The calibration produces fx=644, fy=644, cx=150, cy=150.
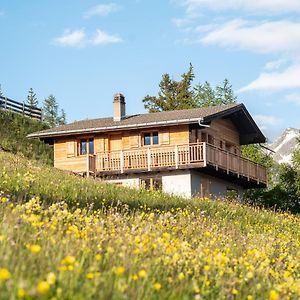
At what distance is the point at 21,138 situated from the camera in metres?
44.8

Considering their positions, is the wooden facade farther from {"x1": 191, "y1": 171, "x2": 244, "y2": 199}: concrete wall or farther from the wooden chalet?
{"x1": 191, "y1": 171, "x2": 244, "y2": 199}: concrete wall

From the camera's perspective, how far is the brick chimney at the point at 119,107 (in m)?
36.9

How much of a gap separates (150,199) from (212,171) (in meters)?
13.5

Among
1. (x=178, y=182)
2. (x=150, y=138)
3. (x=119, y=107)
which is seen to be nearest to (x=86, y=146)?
(x=119, y=107)

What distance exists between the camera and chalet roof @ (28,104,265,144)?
32.5 metres

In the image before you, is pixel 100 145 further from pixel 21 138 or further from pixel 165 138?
pixel 21 138

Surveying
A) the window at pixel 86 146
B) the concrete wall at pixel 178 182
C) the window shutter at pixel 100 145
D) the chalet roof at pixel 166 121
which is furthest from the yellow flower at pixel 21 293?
the window at pixel 86 146

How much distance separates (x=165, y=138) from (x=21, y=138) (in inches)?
582

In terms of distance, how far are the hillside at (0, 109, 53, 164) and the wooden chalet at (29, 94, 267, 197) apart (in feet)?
16.1

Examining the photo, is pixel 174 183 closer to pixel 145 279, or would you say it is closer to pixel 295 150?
pixel 295 150

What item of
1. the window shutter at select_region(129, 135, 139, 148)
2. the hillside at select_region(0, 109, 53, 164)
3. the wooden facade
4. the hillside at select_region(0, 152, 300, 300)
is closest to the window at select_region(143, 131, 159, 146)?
the wooden facade

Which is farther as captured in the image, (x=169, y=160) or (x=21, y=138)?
(x=21, y=138)

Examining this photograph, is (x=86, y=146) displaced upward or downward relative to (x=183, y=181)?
upward

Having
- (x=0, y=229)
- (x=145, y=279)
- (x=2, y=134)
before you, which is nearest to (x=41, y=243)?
(x=0, y=229)
